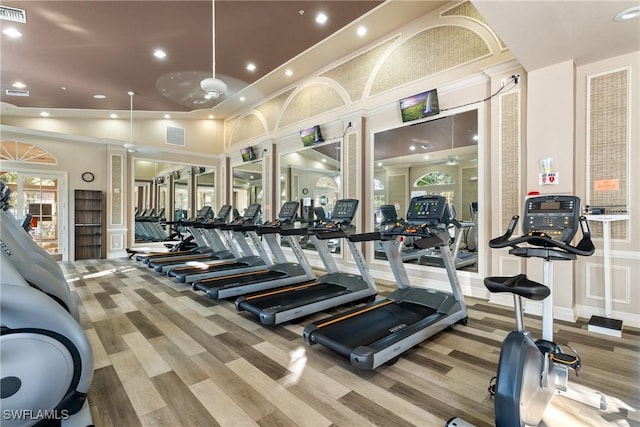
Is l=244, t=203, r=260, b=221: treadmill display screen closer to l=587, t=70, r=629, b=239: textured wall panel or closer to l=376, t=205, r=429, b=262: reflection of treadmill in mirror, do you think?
l=376, t=205, r=429, b=262: reflection of treadmill in mirror

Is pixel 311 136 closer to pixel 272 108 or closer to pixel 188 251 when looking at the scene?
pixel 272 108

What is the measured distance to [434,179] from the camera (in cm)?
519

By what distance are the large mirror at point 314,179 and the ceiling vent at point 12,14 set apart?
500 centimetres

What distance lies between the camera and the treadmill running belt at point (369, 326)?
8.09 ft

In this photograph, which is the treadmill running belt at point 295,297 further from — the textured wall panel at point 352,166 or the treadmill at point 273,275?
the textured wall panel at point 352,166

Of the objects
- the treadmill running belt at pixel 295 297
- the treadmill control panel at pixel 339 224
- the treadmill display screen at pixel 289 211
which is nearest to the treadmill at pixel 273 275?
the treadmill display screen at pixel 289 211

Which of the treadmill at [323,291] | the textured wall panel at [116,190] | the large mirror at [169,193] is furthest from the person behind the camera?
the large mirror at [169,193]

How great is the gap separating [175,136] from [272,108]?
354 cm

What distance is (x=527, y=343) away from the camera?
1615 mm

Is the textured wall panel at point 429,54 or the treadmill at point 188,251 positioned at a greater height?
the textured wall panel at point 429,54

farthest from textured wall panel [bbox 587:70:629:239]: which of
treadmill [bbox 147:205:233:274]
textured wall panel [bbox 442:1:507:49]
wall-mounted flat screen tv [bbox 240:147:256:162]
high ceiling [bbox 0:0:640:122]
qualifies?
wall-mounted flat screen tv [bbox 240:147:256:162]

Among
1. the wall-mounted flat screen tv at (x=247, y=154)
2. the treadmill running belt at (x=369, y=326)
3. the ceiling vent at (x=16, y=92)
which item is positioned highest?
the ceiling vent at (x=16, y=92)

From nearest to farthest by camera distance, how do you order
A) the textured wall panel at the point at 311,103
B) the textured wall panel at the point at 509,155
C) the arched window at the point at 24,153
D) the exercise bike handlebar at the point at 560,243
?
the exercise bike handlebar at the point at 560,243
the textured wall panel at the point at 509,155
the textured wall panel at the point at 311,103
the arched window at the point at 24,153

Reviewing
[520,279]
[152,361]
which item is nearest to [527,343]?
[520,279]
